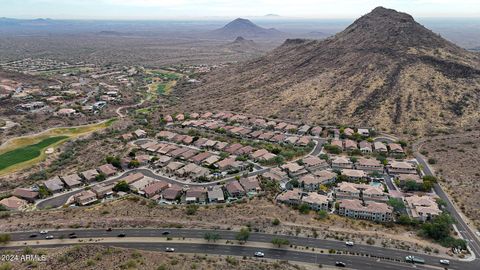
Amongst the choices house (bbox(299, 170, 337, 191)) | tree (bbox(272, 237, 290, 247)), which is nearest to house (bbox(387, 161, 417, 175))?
house (bbox(299, 170, 337, 191))

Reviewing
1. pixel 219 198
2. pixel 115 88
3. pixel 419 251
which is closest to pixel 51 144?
pixel 219 198

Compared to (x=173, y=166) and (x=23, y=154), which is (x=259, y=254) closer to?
(x=173, y=166)

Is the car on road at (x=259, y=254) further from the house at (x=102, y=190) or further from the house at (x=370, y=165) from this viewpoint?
the house at (x=370, y=165)

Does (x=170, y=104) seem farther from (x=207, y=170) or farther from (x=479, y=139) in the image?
(x=479, y=139)

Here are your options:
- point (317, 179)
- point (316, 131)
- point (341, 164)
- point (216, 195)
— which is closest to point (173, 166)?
point (216, 195)

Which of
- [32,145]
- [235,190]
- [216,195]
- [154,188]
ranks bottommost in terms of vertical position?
[32,145]

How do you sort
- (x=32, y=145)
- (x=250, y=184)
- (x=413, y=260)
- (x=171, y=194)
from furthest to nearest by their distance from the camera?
(x=32, y=145)
(x=250, y=184)
(x=171, y=194)
(x=413, y=260)
